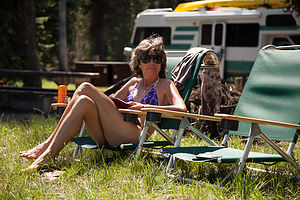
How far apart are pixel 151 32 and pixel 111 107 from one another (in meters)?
9.65

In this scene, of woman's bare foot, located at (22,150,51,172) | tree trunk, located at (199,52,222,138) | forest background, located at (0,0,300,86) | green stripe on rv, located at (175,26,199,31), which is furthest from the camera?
green stripe on rv, located at (175,26,199,31)

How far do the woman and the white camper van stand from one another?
7.11 metres

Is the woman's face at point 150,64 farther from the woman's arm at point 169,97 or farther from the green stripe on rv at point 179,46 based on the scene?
the green stripe on rv at point 179,46

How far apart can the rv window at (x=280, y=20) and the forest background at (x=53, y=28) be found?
5.11 feet

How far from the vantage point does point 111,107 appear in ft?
12.4

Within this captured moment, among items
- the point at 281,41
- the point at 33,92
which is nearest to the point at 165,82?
the point at 33,92

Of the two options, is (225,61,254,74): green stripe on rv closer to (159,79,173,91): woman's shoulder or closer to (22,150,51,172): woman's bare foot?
(159,79,173,91): woman's shoulder

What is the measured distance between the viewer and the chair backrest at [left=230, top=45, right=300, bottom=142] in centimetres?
343

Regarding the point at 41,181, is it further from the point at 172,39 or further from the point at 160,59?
the point at 172,39

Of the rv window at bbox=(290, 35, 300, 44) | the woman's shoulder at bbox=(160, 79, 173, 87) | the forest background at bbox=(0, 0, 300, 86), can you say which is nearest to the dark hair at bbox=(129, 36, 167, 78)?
the woman's shoulder at bbox=(160, 79, 173, 87)

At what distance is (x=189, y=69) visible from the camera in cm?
405

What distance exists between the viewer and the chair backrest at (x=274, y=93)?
3.43m

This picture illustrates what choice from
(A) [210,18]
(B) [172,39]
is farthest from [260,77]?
(B) [172,39]

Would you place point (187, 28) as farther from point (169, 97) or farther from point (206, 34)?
point (169, 97)
